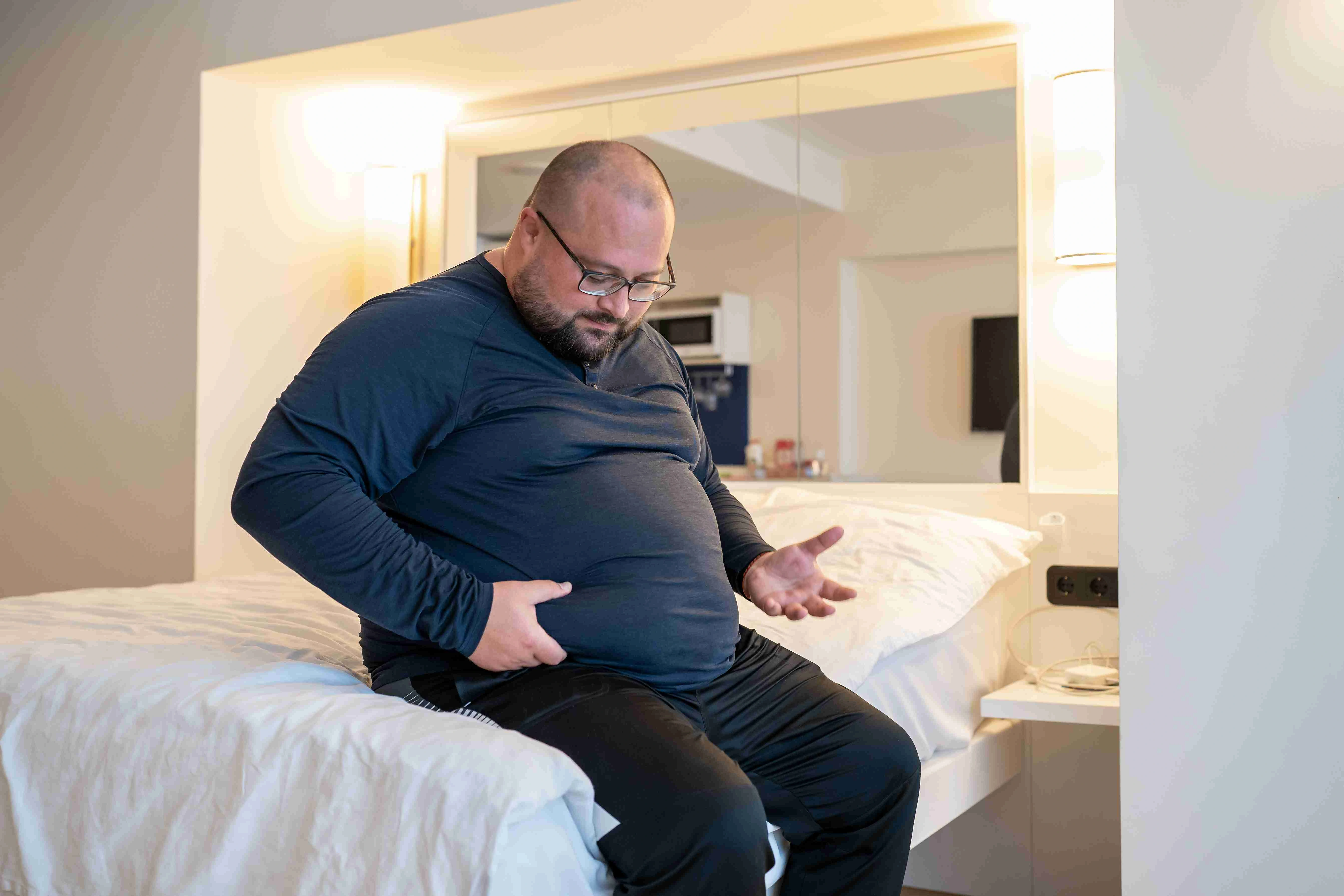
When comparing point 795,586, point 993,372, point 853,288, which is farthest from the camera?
point 853,288

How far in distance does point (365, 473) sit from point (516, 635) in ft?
0.90

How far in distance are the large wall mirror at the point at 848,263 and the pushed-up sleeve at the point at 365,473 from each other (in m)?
1.74

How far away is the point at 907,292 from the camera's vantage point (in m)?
3.01

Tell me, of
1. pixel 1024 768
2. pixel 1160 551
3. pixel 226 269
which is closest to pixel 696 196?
pixel 226 269

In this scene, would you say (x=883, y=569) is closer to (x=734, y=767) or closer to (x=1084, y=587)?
(x=1084, y=587)

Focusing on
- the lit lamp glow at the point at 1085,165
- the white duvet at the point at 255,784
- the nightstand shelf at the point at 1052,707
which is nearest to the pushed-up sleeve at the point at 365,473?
the white duvet at the point at 255,784

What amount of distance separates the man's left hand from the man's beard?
1.30ft

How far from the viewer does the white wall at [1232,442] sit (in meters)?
1.61

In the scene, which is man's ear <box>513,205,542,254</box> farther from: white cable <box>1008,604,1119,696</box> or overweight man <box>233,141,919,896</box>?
white cable <box>1008,604,1119,696</box>

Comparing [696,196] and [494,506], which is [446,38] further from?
[494,506]

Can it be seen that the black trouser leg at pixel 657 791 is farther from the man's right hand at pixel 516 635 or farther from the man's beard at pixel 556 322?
the man's beard at pixel 556 322

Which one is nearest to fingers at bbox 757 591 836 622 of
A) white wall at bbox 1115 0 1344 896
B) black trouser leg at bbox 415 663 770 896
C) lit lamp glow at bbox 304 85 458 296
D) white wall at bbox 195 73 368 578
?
black trouser leg at bbox 415 663 770 896

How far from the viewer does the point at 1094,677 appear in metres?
2.21

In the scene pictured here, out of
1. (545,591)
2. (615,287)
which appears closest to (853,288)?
(615,287)
